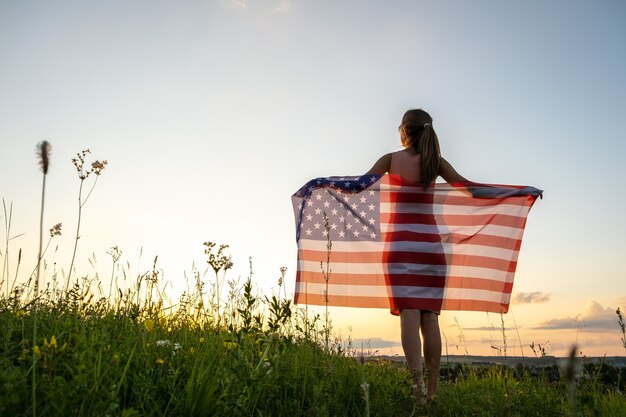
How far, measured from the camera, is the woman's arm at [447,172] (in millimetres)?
6203

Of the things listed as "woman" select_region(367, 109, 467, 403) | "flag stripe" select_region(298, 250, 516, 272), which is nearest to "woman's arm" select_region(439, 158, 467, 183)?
"woman" select_region(367, 109, 467, 403)

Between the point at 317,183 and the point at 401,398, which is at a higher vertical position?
the point at 317,183

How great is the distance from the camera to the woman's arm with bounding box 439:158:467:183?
620cm

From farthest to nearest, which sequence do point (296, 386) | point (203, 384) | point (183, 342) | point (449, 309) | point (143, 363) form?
point (449, 309)
point (183, 342)
point (296, 386)
point (143, 363)
point (203, 384)

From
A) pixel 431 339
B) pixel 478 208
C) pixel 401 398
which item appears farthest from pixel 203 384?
pixel 478 208

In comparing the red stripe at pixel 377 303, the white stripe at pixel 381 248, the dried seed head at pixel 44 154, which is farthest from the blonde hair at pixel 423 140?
the dried seed head at pixel 44 154

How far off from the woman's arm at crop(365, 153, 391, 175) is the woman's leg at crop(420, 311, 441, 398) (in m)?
1.66

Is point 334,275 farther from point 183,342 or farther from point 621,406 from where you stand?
point 621,406

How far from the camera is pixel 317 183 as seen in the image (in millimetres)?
6625

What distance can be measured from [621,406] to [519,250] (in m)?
2.05

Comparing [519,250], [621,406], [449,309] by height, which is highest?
[519,250]

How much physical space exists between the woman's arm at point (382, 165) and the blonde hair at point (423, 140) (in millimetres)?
244

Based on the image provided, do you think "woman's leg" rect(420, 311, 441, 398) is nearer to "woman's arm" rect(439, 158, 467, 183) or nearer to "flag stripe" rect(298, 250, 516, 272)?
"flag stripe" rect(298, 250, 516, 272)

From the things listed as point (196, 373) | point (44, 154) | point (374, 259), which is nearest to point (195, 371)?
point (196, 373)
